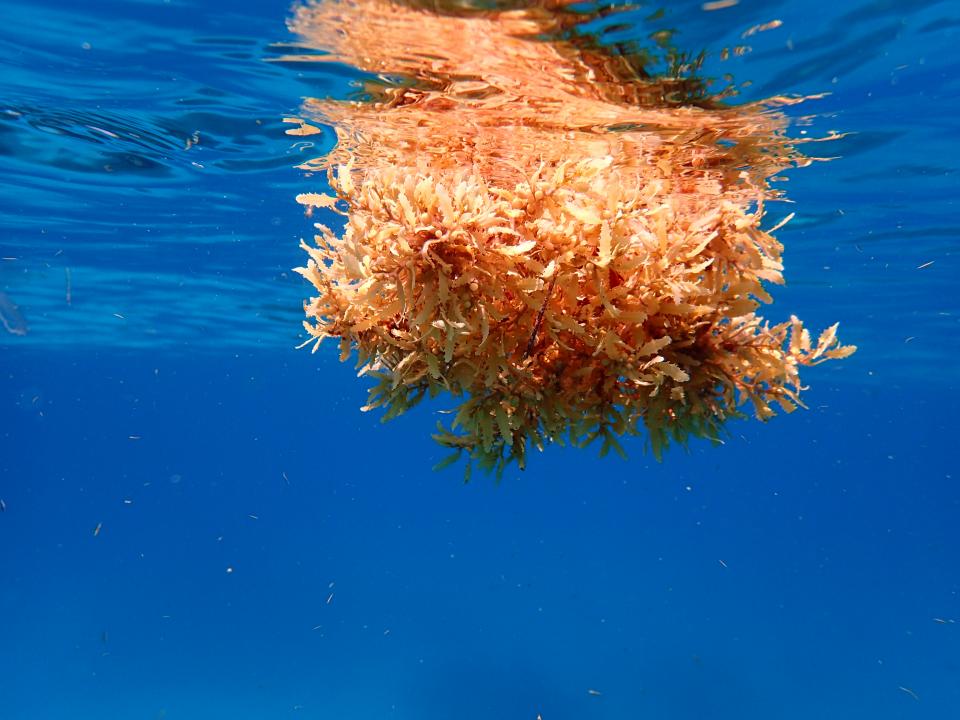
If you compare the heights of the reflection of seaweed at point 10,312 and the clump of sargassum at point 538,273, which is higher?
the clump of sargassum at point 538,273

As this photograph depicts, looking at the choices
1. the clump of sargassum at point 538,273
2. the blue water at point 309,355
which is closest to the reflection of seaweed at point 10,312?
the blue water at point 309,355

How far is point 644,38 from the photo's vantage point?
6340 millimetres

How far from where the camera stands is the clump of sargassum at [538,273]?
4363 mm

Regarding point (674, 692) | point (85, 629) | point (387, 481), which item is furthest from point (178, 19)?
point (387, 481)

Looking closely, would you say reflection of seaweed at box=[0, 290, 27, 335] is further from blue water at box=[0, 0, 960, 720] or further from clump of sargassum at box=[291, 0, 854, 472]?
clump of sargassum at box=[291, 0, 854, 472]

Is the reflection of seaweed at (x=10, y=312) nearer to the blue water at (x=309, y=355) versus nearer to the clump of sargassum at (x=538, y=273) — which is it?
the blue water at (x=309, y=355)

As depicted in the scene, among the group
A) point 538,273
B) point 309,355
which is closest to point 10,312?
point 309,355

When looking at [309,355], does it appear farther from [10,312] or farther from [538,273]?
[538,273]

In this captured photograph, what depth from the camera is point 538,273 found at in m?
4.46

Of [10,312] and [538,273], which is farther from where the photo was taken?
[10,312]

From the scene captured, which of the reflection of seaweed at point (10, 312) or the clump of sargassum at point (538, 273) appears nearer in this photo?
the clump of sargassum at point (538, 273)

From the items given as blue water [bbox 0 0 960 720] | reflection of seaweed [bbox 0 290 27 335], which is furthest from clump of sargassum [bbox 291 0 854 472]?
Result: reflection of seaweed [bbox 0 290 27 335]

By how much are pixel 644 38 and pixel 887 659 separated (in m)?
58.7

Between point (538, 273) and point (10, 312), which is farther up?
point (538, 273)
